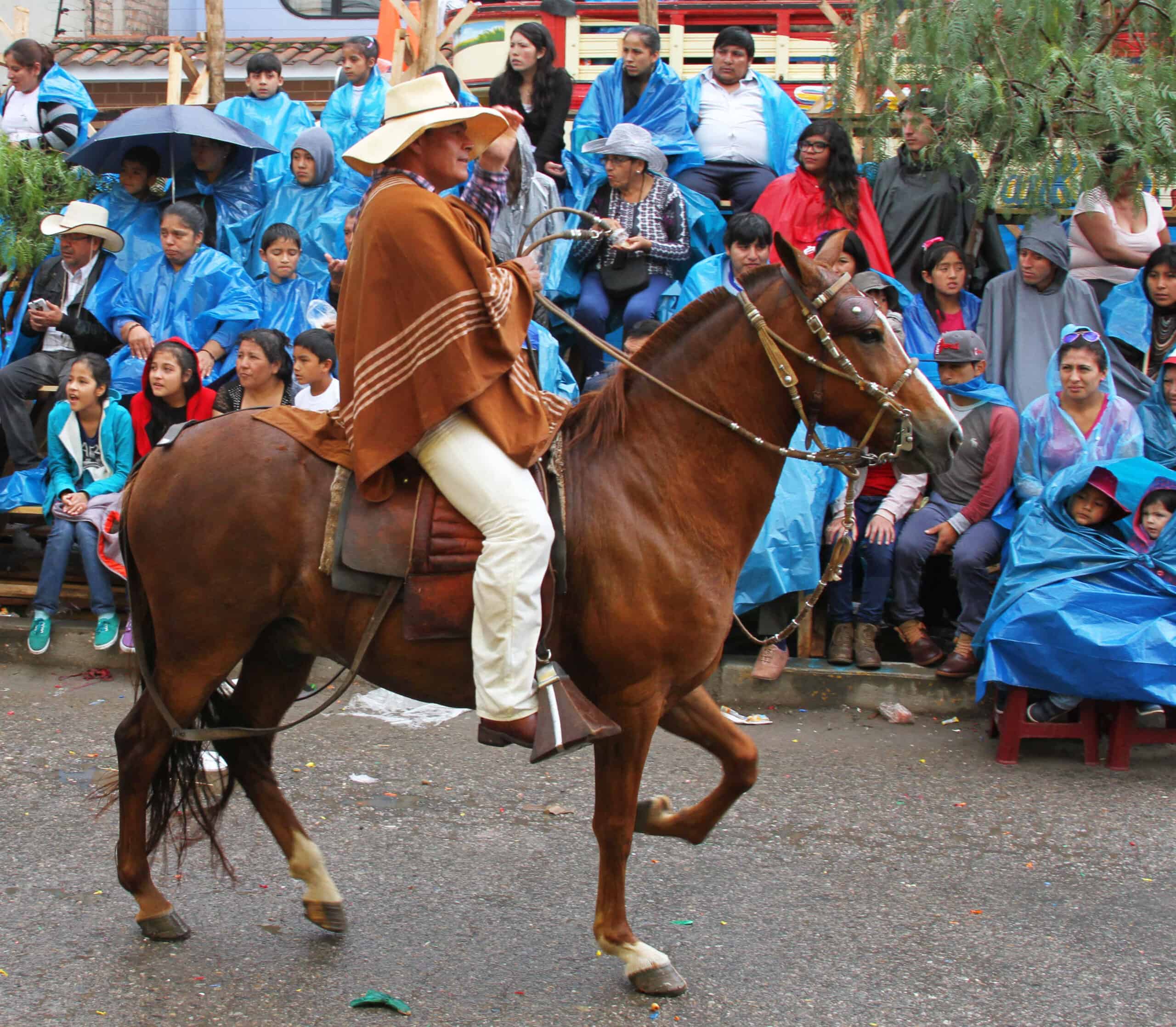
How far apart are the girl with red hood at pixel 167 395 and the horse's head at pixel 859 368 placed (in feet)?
14.8

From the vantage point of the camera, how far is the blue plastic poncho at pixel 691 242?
329 inches

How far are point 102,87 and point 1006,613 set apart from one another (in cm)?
1459

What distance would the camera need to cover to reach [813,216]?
8.07 meters

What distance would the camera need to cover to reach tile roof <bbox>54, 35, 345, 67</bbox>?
15773 millimetres

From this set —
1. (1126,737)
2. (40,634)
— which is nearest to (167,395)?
(40,634)

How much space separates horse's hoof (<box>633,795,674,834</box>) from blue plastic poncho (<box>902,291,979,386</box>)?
156 inches

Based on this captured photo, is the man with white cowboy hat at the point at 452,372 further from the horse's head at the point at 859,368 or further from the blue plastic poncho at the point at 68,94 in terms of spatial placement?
the blue plastic poncho at the point at 68,94

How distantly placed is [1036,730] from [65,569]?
17.4 feet

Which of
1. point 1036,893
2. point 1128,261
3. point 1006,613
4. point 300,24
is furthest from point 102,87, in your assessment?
point 1036,893

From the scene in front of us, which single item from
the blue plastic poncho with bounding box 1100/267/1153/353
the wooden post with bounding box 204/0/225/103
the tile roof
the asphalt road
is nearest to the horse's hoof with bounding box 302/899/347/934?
the asphalt road

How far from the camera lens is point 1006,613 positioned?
5.84 m

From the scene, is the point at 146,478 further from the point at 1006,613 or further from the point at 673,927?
the point at 1006,613

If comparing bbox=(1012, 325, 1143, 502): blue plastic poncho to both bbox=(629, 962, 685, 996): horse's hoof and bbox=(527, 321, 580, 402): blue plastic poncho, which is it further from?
bbox=(629, 962, 685, 996): horse's hoof

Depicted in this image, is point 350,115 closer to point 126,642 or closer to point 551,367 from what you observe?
point 551,367
